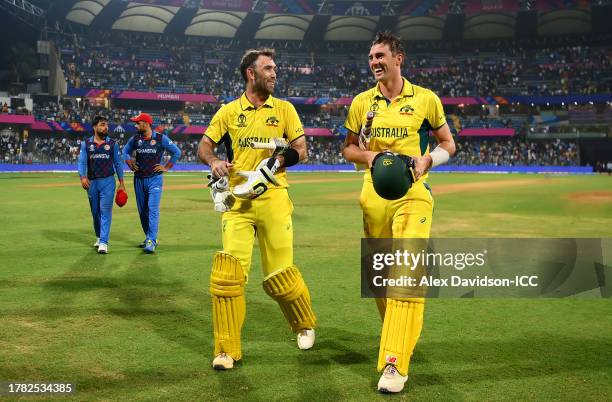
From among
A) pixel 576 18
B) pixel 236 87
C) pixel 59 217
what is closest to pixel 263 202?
pixel 59 217

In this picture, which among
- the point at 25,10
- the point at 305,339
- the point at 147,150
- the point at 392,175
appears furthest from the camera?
the point at 25,10

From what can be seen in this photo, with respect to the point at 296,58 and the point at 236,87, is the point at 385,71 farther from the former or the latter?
the point at 296,58

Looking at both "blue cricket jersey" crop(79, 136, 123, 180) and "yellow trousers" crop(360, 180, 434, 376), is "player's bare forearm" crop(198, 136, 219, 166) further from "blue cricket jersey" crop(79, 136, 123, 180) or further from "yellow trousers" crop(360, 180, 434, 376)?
→ "blue cricket jersey" crop(79, 136, 123, 180)

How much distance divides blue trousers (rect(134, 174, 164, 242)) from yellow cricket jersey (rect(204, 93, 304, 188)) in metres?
5.75

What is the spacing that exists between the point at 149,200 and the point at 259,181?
6.29 meters

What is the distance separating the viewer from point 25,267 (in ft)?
30.2

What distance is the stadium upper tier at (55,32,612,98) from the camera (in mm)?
64938

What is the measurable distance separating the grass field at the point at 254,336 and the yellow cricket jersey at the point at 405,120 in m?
1.59

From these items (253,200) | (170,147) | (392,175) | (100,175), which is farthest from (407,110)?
(100,175)

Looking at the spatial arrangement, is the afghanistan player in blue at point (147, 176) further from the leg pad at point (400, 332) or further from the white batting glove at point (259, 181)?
the leg pad at point (400, 332)

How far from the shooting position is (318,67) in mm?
74625

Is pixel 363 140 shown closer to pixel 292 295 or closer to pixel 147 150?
pixel 292 295

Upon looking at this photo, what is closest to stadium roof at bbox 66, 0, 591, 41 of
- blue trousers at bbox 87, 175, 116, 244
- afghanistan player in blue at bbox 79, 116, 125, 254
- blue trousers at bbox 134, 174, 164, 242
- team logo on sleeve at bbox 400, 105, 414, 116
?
afghanistan player in blue at bbox 79, 116, 125, 254

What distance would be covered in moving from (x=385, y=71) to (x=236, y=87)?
2566 inches
